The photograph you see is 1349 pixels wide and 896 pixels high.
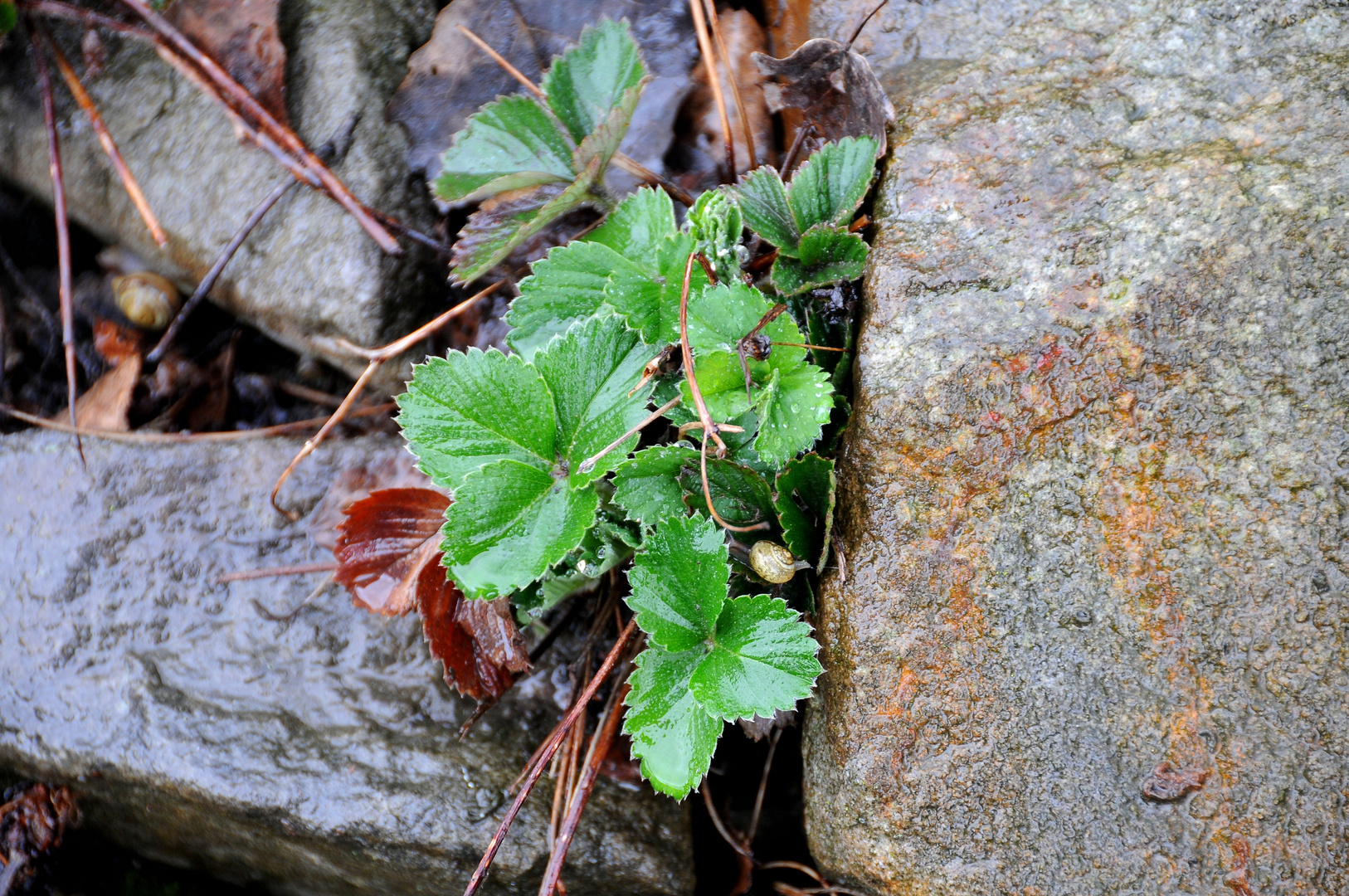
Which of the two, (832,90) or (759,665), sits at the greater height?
(832,90)

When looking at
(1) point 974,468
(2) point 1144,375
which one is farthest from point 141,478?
(2) point 1144,375

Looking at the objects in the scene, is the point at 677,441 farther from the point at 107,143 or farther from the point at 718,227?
the point at 107,143

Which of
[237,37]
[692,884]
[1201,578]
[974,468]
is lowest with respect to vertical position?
[692,884]

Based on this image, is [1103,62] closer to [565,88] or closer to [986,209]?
[986,209]

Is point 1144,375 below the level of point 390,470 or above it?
above

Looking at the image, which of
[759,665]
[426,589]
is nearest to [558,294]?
[426,589]

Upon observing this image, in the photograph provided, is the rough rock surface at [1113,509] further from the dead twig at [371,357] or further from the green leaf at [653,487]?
the dead twig at [371,357]
